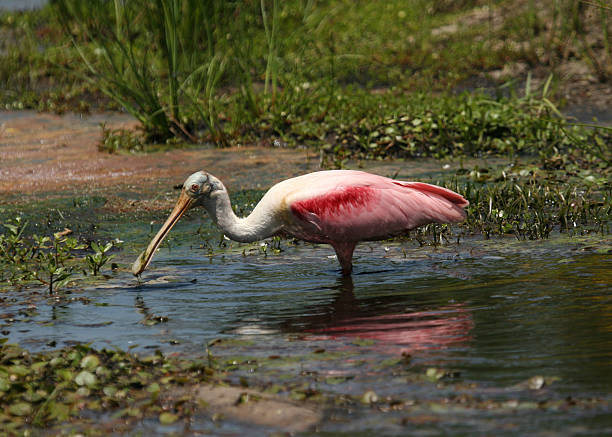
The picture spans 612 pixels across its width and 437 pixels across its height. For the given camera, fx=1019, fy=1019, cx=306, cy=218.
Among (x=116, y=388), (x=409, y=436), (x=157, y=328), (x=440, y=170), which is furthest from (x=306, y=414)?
(x=440, y=170)

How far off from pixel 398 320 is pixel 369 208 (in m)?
1.35

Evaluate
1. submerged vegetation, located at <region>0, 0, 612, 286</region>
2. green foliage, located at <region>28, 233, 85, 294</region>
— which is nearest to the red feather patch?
submerged vegetation, located at <region>0, 0, 612, 286</region>

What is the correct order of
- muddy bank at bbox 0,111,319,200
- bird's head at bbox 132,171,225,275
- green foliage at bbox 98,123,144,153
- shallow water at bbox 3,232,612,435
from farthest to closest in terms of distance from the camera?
green foliage at bbox 98,123,144,153
muddy bank at bbox 0,111,319,200
bird's head at bbox 132,171,225,275
shallow water at bbox 3,232,612,435

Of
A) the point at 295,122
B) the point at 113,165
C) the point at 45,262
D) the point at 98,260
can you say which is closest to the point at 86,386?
the point at 98,260

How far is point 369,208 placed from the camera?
22.0 ft

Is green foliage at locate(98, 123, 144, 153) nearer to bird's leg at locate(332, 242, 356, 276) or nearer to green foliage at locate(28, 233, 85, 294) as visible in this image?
green foliage at locate(28, 233, 85, 294)

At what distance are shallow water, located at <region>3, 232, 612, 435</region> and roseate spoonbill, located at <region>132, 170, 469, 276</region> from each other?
0.94ft

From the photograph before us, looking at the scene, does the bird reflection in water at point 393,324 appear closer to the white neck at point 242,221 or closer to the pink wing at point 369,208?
the pink wing at point 369,208

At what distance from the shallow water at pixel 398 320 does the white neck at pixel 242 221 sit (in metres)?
0.30

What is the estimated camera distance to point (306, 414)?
4.02 meters

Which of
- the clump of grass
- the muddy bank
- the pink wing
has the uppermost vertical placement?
the pink wing

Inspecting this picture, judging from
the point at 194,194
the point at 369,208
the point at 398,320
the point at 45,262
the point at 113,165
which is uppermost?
the point at 194,194

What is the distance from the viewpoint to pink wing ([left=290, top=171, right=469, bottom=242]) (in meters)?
6.61

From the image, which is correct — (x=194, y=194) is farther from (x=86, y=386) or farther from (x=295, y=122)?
(x=295, y=122)
